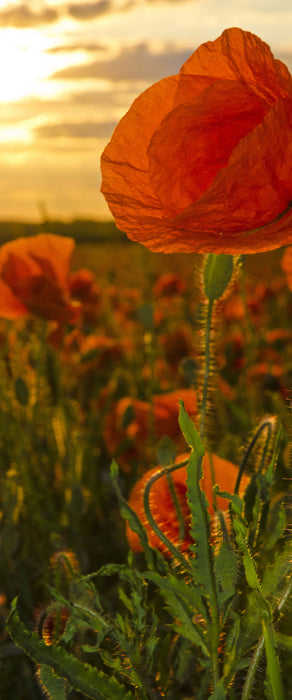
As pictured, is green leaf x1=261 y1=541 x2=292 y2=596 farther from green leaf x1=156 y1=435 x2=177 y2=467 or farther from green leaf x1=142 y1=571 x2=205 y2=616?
green leaf x1=156 y1=435 x2=177 y2=467

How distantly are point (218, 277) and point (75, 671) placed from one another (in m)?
0.26

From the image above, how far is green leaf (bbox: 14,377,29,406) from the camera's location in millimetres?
1045

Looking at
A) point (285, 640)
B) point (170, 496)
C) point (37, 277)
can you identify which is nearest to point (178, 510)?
point (170, 496)

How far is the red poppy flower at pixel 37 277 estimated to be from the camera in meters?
1.18

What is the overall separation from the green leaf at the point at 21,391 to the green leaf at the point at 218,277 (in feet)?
2.12

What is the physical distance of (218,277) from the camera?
0.45 metres

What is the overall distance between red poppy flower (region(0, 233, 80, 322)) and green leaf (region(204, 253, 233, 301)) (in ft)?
2.45

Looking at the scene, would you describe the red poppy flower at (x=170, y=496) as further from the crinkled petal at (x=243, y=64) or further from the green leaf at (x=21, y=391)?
the green leaf at (x=21, y=391)

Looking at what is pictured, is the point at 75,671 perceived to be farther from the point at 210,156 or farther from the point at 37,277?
the point at 37,277

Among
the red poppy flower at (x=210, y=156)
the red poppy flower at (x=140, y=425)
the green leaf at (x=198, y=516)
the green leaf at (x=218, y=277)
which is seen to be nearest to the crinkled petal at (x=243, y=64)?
the red poppy flower at (x=210, y=156)

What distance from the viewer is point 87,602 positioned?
1.62 feet

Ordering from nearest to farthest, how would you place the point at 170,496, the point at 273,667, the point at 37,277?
the point at 273,667, the point at 170,496, the point at 37,277

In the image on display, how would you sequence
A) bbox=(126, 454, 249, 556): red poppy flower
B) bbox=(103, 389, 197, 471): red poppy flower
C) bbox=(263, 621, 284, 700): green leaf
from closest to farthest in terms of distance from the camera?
bbox=(263, 621, 284, 700): green leaf
bbox=(126, 454, 249, 556): red poppy flower
bbox=(103, 389, 197, 471): red poppy flower

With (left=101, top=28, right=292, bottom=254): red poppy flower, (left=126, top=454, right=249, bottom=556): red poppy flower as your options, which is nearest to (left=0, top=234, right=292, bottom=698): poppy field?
(left=126, top=454, right=249, bottom=556): red poppy flower
